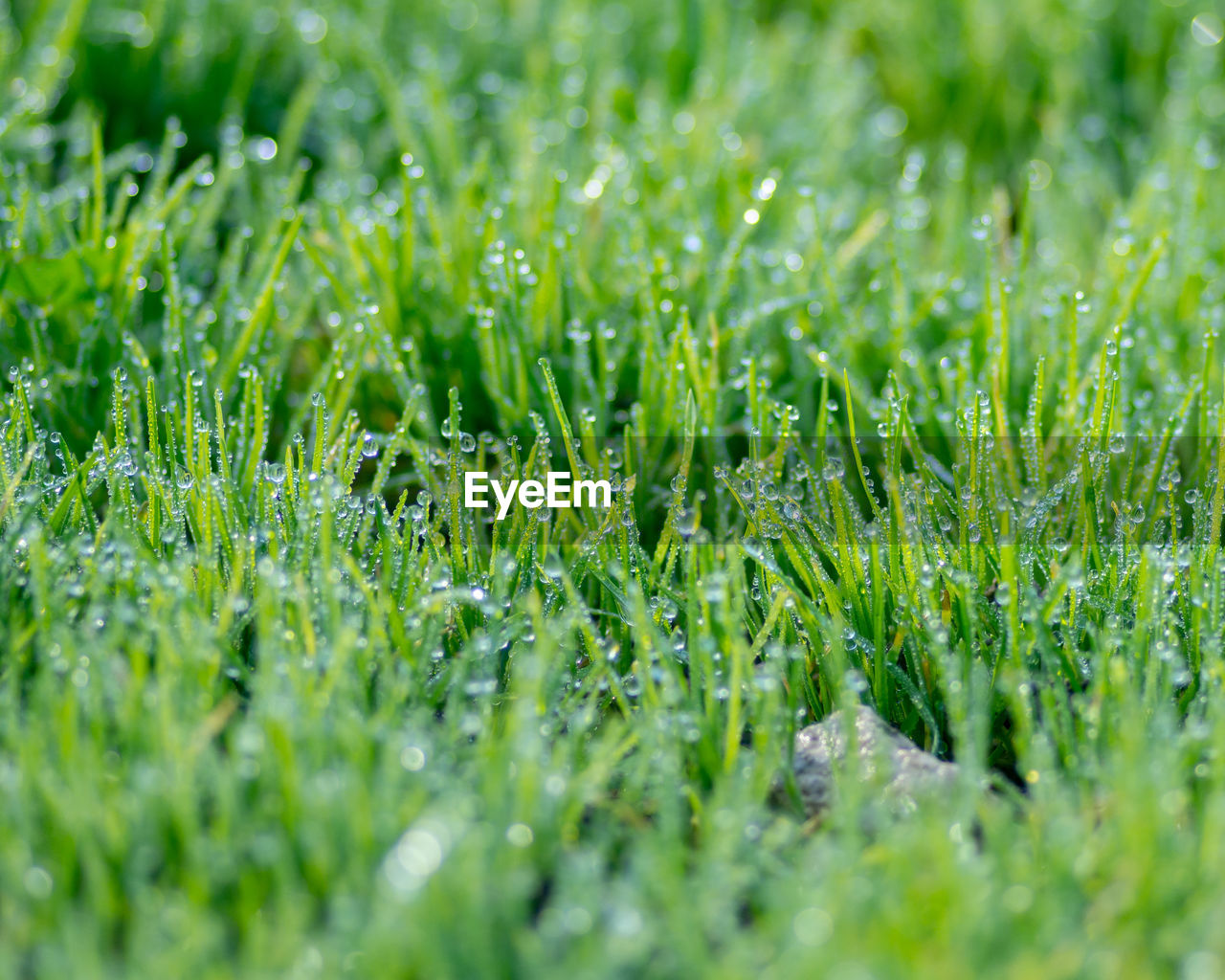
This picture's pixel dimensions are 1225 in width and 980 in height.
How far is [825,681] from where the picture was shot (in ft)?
4.00

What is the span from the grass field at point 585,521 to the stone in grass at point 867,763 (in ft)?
0.11

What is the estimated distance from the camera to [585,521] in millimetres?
1346

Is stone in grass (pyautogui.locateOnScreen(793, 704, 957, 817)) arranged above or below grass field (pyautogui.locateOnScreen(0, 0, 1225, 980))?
below

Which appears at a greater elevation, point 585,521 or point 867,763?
point 585,521

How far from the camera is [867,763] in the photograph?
43.3 inches

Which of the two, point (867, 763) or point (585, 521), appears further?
point (585, 521)

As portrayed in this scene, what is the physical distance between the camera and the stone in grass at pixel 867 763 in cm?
107

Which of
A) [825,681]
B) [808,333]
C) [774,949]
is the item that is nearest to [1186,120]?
[808,333]

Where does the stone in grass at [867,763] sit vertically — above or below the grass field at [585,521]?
below

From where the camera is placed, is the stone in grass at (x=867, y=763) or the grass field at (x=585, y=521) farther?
the stone in grass at (x=867, y=763)

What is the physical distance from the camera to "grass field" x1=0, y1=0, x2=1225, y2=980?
34.5 inches

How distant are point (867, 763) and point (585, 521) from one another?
0.43 m

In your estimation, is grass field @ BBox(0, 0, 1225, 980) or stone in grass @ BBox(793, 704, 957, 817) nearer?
grass field @ BBox(0, 0, 1225, 980)

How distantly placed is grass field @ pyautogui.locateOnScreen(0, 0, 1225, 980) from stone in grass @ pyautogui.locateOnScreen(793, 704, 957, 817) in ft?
0.11
